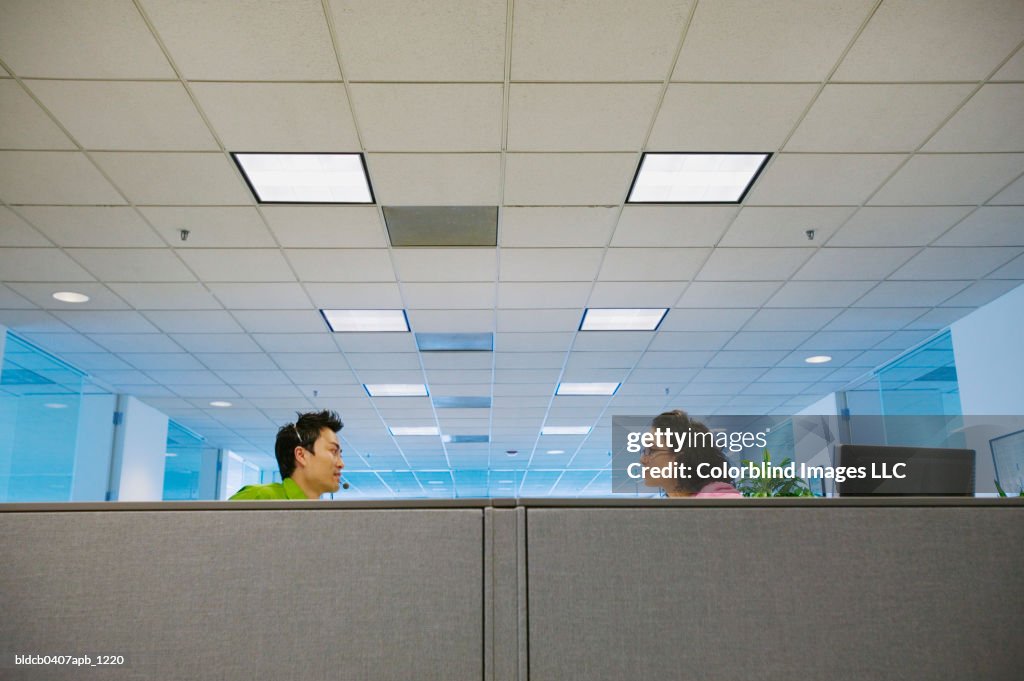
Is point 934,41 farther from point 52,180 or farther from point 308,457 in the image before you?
point 52,180

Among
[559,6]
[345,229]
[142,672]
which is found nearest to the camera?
[142,672]

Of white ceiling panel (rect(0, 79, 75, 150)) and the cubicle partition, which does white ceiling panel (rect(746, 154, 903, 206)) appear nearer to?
the cubicle partition

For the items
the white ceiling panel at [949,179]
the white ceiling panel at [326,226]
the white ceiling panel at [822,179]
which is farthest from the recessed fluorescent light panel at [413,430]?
the white ceiling panel at [949,179]

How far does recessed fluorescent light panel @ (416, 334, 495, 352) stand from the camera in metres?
5.95

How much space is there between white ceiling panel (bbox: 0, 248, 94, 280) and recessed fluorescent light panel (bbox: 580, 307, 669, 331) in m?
3.19

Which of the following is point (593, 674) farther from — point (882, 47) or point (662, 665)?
point (882, 47)

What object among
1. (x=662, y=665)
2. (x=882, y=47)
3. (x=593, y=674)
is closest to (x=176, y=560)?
(x=593, y=674)

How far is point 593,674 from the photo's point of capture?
1.24m

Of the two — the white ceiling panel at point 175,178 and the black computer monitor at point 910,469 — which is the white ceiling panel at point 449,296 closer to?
the white ceiling panel at point 175,178

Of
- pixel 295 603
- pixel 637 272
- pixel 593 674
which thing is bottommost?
pixel 593 674

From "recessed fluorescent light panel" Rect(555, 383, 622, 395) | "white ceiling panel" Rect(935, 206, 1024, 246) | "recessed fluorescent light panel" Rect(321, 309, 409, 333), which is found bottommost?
"recessed fluorescent light panel" Rect(555, 383, 622, 395)

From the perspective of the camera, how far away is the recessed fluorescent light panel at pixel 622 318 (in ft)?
17.8

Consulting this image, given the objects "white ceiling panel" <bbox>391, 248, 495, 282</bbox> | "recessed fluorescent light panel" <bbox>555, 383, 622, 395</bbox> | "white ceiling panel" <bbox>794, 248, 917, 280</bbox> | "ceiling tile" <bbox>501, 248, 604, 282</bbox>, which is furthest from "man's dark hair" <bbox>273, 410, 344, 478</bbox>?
"recessed fluorescent light panel" <bbox>555, 383, 622, 395</bbox>

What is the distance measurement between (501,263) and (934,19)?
254 centimetres
